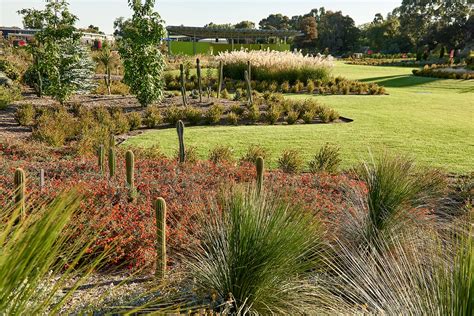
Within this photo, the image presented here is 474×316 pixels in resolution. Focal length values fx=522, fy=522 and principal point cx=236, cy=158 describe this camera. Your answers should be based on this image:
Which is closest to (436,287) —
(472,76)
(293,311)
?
(293,311)

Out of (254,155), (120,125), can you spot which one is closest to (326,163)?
(254,155)

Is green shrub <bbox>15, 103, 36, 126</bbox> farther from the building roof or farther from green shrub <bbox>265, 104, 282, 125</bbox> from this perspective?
the building roof

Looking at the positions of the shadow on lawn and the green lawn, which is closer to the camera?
the green lawn

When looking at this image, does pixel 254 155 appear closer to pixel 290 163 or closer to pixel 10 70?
pixel 290 163

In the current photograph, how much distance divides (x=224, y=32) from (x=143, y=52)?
36.2 m

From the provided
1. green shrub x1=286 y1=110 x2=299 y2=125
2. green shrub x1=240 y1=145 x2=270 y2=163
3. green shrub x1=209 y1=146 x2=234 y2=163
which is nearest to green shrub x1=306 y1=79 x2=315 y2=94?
green shrub x1=286 y1=110 x2=299 y2=125

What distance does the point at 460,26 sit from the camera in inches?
2151

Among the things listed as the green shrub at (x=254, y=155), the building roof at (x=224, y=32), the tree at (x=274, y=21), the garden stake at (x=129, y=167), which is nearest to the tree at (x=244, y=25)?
the tree at (x=274, y=21)

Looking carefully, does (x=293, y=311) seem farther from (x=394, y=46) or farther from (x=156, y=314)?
(x=394, y=46)

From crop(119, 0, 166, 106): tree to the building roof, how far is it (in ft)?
109

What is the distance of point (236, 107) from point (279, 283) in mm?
11297

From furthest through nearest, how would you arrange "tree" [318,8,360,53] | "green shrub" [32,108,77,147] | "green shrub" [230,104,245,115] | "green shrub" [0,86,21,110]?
1. "tree" [318,8,360,53]
2. "green shrub" [230,104,245,115]
3. "green shrub" [0,86,21,110]
4. "green shrub" [32,108,77,147]

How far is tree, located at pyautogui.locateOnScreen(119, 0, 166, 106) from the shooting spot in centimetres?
1462

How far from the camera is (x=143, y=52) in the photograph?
14727 millimetres
